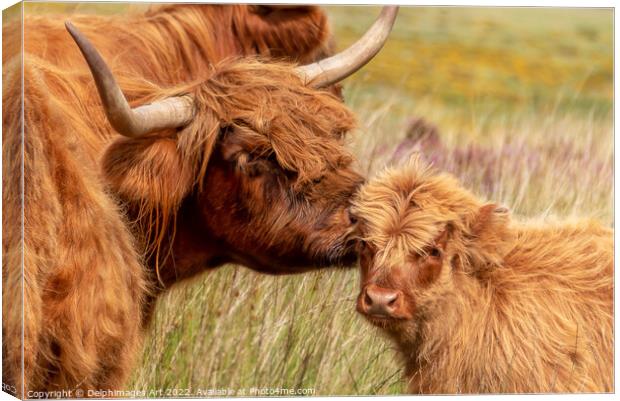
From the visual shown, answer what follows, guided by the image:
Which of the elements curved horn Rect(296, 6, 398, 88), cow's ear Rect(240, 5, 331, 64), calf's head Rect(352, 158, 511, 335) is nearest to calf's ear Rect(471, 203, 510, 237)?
calf's head Rect(352, 158, 511, 335)

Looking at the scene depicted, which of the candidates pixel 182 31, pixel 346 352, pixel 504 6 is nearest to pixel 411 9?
pixel 504 6

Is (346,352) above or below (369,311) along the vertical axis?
below

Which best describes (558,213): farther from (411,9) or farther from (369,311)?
(369,311)

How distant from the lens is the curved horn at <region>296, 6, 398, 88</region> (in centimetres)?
740

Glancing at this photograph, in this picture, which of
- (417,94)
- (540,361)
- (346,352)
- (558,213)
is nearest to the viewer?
(540,361)

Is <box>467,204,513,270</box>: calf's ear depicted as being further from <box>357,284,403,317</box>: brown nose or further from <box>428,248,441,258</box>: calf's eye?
<box>357,284,403,317</box>: brown nose

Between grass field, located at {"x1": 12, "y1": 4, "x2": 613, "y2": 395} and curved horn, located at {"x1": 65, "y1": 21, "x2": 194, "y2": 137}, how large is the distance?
32.8 inches

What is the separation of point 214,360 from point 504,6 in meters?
2.14

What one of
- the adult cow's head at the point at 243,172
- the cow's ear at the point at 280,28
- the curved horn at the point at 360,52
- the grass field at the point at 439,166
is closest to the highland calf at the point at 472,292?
the adult cow's head at the point at 243,172

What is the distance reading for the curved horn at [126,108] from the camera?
6.12 meters

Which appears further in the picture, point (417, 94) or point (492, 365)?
point (417, 94)

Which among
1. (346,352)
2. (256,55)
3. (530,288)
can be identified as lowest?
(346,352)

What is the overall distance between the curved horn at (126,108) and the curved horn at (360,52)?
847mm

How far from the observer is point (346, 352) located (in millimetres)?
7473
